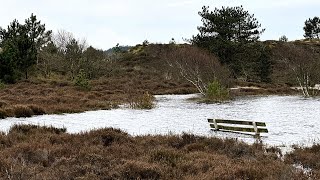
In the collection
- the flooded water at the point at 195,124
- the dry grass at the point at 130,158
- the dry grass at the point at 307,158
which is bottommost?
Result: the flooded water at the point at 195,124

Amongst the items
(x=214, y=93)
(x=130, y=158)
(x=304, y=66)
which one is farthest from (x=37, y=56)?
(x=130, y=158)

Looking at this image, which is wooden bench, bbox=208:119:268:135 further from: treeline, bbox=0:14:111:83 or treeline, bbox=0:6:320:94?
treeline, bbox=0:14:111:83

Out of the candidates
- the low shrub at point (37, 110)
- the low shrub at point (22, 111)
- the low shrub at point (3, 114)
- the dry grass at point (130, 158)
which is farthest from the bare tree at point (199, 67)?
the dry grass at point (130, 158)

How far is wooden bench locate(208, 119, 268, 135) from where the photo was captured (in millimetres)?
16656

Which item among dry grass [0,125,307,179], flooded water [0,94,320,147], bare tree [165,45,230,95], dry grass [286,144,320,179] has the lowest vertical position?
flooded water [0,94,320,147]

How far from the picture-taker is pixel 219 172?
29.7 ft

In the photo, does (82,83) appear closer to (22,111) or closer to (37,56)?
(22,111)

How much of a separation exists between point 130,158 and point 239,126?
7667 millimetres

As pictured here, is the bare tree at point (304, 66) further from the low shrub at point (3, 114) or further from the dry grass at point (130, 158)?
the dry grass at point (130, 158)

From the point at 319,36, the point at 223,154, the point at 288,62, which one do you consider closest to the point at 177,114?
the point at 223,154

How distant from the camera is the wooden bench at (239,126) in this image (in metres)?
16.7

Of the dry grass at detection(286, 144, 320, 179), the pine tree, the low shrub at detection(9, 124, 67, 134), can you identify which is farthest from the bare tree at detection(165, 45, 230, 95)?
the pine tree

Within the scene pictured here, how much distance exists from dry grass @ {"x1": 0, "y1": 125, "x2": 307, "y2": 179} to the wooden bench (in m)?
3.46

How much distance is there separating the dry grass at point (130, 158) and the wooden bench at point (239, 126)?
3.46 m
